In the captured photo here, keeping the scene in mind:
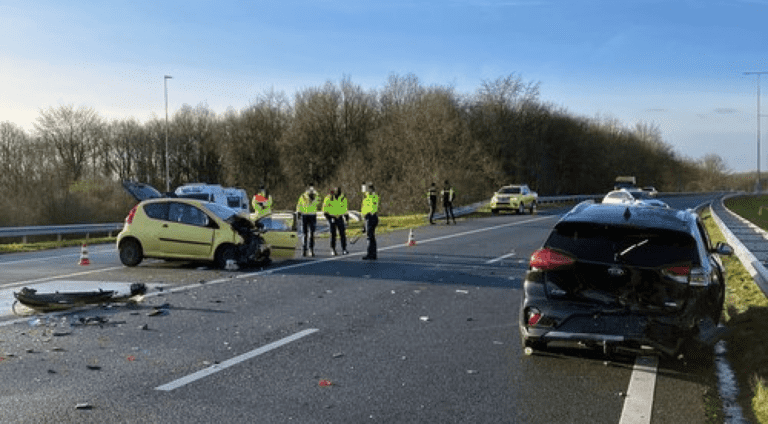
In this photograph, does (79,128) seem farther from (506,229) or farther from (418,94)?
(506,229)

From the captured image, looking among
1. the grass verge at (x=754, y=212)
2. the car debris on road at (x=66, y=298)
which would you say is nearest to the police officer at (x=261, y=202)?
the car debris on road at (x=66, y=298)

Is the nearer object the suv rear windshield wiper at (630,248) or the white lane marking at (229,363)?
the white lane marking at (229,363)

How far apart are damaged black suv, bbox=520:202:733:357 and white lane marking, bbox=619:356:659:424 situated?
0.29 m

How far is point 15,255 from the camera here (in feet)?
67.8

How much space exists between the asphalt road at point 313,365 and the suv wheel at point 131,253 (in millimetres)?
3254

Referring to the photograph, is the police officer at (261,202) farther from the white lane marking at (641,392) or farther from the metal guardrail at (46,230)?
the white lane marking at (641,392)

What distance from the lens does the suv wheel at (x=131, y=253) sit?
14.5 meters

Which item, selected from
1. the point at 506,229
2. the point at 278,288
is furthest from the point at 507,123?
the point at 278,288

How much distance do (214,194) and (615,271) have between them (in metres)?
22.5

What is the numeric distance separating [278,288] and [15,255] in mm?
13314

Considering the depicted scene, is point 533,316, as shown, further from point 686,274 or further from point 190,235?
point 190,235

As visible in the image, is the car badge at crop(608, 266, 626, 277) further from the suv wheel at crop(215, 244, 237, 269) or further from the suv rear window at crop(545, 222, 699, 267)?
the suv wheel at crop(215, 244, 237, 269)

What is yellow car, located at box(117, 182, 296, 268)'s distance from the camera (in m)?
14.1

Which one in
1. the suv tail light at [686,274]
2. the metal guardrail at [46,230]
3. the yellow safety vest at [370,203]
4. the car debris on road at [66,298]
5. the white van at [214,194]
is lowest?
the car debris on road at [66,298]
